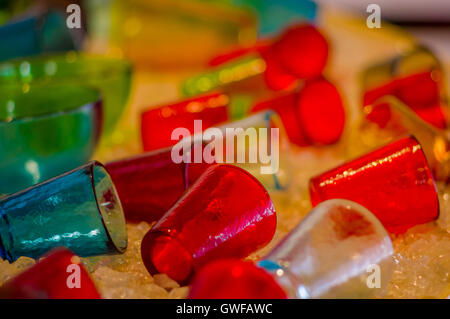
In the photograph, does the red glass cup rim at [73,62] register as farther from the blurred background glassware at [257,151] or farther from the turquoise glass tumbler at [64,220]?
Result: the turquoise glass tumbler at [64,220]

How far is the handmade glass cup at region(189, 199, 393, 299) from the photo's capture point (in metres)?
0.37

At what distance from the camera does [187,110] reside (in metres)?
0.71

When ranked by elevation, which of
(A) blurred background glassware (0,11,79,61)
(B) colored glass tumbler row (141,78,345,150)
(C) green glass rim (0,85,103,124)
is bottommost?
(B) colored glass tumbler row (141,78,345,150)

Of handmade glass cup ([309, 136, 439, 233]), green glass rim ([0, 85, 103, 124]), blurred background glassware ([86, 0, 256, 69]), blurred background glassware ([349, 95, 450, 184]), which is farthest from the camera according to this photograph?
blurred background glassware ([86, 0, 256, 69])

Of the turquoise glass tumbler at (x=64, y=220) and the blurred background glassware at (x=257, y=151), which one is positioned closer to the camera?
the turquoise glass tumbler at (x=64, y=220)

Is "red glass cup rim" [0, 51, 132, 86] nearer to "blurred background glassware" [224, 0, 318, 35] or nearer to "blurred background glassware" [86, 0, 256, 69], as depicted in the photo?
"blurred background glassware" [86, 0, 256, 69]

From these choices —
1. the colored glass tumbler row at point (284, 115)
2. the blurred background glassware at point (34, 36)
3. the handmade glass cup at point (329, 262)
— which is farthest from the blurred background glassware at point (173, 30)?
the handmade glass cup at point (329, 262)

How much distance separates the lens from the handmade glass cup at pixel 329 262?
369mm

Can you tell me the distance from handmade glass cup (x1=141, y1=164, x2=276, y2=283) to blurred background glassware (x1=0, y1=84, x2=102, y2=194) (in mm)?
202

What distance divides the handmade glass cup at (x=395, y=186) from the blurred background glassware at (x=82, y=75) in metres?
0.36

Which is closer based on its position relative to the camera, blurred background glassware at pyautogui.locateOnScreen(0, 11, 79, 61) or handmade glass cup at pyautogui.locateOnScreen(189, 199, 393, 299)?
handmade glass cup at pyautogui.locateOnScreen(189, 199, 393, 299)

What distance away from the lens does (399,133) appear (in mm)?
633

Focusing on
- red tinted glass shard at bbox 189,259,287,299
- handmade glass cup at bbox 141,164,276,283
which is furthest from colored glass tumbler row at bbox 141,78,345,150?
red tinted glass shard at bbox 189,259,287,299

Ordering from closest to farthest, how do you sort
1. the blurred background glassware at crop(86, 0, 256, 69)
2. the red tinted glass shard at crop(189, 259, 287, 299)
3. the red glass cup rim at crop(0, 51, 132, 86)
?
the red tinted glass shard at crop(189, 259, 287, 299) < the red glass cup rim at crop(0, 51, 132, 86) < the blurred background glassware at crop(86, 0, 256, 69)
